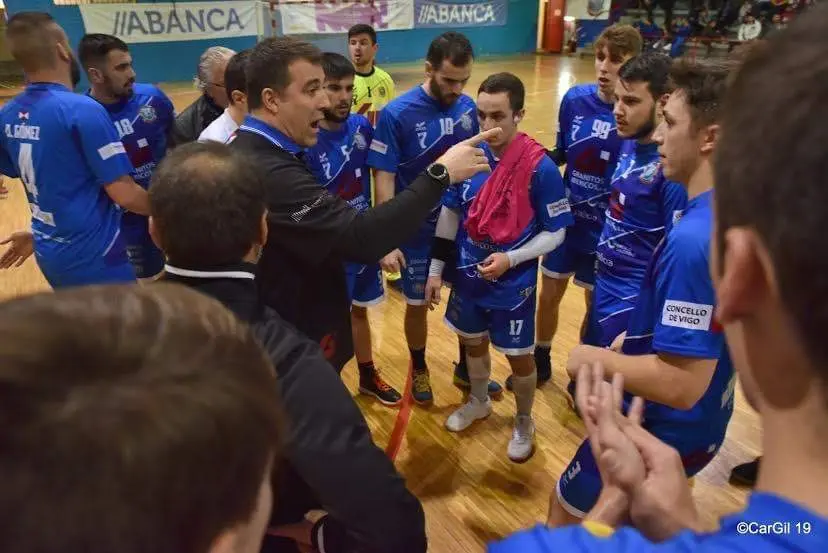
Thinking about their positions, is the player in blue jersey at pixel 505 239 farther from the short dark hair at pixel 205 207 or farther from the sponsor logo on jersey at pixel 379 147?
the short dark hair at pixel 205 207

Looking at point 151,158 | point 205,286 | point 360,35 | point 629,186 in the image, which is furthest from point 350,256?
point 360,35

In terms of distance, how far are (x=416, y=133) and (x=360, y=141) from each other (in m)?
0.34

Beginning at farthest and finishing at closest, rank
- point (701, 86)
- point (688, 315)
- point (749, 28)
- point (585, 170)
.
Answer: point (749, 28) < point (585, 170) < point (701, 86) < point (688, 315)

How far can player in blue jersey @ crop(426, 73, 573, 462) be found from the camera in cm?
264

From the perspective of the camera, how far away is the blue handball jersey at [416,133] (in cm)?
349

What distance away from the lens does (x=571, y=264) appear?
3.52 m

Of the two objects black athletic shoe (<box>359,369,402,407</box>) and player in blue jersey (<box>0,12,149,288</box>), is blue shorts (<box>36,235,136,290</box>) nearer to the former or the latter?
player in blue jersey (<box>0,12,149,288</box>)

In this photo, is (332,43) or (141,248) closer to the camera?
(141,248)

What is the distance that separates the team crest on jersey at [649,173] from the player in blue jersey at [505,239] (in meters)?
0.35

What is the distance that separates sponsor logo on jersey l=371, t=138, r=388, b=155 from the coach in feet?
4.15

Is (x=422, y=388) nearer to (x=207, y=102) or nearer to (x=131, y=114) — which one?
(x=207, y=102)

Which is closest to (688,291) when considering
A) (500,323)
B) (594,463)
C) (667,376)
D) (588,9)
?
(667,376)

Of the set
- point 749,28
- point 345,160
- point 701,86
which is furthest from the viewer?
point 749,28

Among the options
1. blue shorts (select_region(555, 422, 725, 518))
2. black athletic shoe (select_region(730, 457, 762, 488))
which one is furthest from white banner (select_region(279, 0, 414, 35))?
blue shorts (select_region(555, 422, 725, 518))
